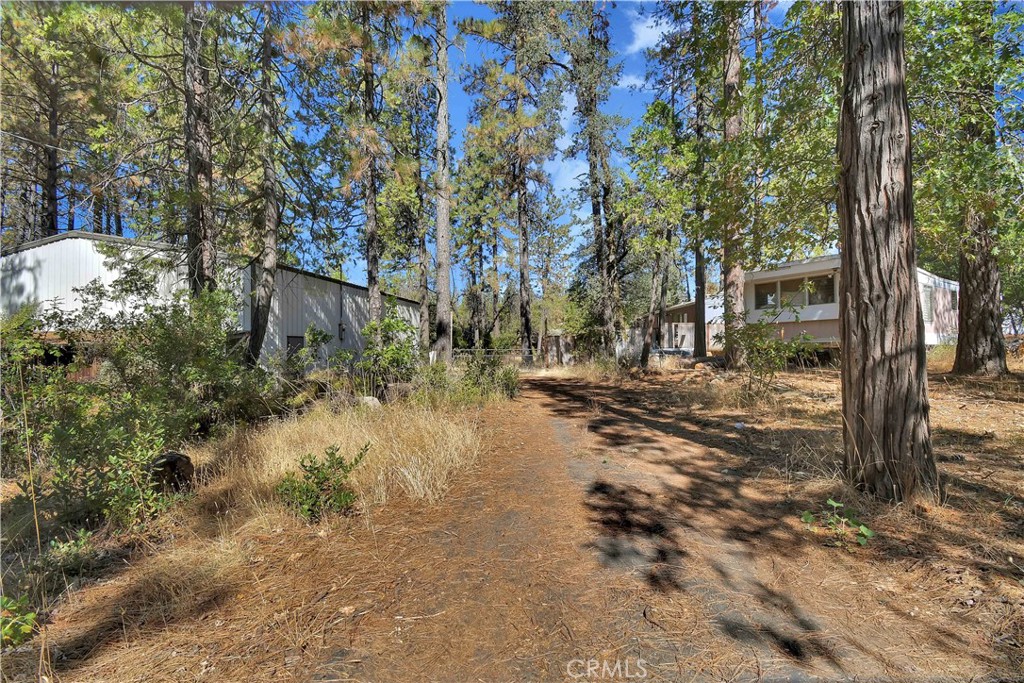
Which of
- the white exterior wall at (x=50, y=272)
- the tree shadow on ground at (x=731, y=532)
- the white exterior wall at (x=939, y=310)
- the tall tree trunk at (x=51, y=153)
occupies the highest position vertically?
the tall tree trunk at (x=51, y=153)

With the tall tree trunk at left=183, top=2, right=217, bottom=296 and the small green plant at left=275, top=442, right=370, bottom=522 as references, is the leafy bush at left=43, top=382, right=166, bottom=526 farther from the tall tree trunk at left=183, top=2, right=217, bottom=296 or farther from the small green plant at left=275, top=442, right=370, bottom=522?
the tall tree trunk at left=183, top=2, right=217, bottom=296

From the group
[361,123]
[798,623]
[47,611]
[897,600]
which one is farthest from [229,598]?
[361,123]

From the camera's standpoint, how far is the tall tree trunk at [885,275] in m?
3.37

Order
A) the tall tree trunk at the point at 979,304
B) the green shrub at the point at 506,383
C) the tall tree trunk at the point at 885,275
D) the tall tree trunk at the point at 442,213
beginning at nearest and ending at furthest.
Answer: the tall tree trunk at the point at 885,275, the tall tree trunk at the point at 979,304, the green shrub at the point at 506,383, the tall tree trunk at the point at 442,213

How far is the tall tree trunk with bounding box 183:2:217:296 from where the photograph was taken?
795 centimetres

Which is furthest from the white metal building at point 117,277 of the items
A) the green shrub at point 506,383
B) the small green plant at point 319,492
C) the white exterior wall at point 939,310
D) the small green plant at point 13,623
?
the white exterior wall at point 939,310

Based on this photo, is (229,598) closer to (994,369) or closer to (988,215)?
(988,215)

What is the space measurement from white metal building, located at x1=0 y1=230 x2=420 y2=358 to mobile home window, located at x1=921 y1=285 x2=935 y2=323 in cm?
2055

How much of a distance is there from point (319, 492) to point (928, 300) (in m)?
24.2

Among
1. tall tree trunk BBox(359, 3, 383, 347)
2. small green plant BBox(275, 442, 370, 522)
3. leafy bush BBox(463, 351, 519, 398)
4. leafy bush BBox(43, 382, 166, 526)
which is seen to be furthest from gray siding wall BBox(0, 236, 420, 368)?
small green plant BBox(275, 442, 370, 522)

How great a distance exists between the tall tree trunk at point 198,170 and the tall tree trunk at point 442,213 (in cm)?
438

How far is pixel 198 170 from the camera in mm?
8430

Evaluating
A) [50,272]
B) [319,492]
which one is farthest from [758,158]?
[50,272]

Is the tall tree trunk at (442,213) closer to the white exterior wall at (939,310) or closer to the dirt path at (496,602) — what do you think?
the dirt path at (496,602)
